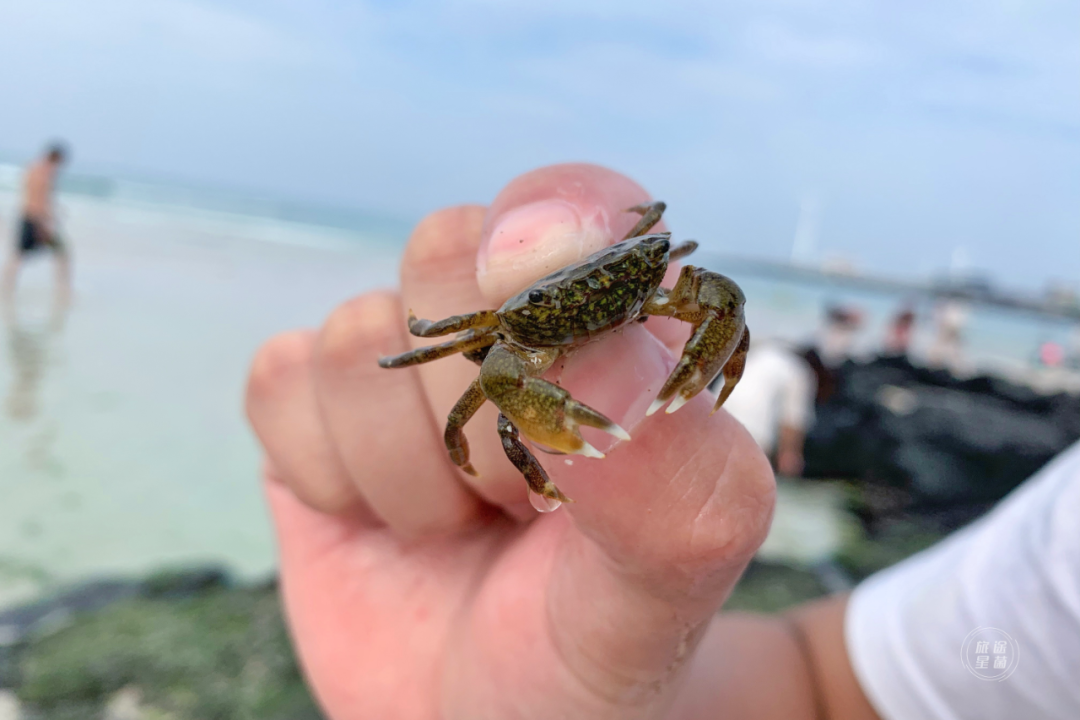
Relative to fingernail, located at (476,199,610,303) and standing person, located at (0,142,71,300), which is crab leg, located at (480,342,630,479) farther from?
standing person, located at (0,142,71,300)

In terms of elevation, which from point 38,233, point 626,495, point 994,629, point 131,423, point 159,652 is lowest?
point 159,652

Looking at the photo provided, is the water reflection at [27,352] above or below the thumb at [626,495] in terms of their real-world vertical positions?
below

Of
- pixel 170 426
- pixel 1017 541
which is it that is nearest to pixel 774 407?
pixel 1017 541

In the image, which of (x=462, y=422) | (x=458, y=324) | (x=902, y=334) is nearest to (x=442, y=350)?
(x=458, y=324)

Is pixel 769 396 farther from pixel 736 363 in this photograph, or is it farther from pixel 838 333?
pixel 838 333

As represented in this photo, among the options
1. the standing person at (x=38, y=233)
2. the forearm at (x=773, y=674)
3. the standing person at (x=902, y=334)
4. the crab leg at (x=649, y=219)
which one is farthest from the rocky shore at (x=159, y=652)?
the standing person at (x=902, y=334)

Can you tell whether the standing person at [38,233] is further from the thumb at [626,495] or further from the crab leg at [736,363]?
the crab leg at [736,363]
